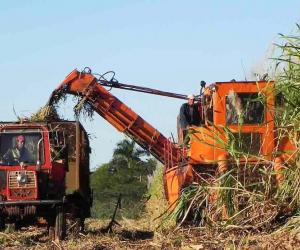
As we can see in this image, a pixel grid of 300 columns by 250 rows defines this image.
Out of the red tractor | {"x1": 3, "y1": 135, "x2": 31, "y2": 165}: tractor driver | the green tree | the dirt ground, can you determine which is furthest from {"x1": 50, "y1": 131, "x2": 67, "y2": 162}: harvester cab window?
the green tree

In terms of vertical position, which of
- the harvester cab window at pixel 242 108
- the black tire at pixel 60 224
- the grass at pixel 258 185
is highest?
the harvester cab window at pixel 242 108

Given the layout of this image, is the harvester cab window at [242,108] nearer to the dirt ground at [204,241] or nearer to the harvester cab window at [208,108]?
the harvester cab window at [208,108]

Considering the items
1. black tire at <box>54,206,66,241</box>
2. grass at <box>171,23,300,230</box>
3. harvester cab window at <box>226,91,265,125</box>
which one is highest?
harvester cab window at <box>226,91,265,125</box>

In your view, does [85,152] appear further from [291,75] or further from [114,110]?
[291,75]

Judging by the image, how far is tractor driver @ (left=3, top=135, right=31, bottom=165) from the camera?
47.8 feet

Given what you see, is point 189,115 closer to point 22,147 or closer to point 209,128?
point 22,147

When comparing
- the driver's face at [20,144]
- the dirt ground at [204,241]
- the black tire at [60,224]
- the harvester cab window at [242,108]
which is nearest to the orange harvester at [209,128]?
the harvester cab window at [242,108]

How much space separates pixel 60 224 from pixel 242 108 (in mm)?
4175

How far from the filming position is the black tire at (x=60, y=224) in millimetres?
14359

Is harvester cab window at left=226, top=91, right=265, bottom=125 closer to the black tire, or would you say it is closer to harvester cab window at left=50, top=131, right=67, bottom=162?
harvester cab window at left=50, top=131, right=67, bottom=162

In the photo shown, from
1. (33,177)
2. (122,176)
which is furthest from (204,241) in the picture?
(122,176)

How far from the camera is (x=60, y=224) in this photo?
14.4 m

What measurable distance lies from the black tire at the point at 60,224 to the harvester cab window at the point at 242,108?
363 cm

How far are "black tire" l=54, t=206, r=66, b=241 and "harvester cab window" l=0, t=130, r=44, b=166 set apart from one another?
101 cm
